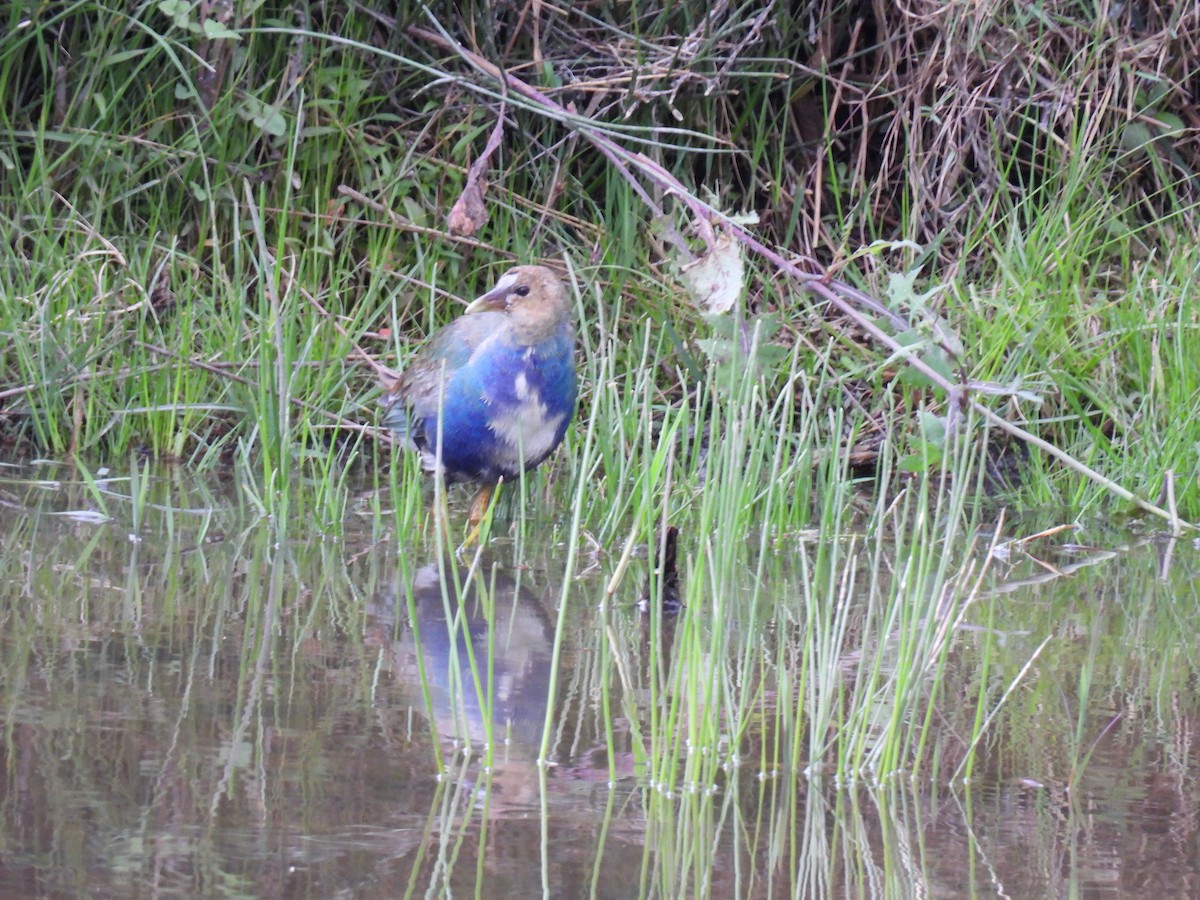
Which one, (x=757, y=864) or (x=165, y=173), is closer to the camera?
(x=757, y=864)

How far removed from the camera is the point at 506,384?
4234mm

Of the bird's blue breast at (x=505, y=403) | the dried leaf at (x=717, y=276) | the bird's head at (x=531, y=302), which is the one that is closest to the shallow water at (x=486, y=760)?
the dried leaf at (x=717, y=276)

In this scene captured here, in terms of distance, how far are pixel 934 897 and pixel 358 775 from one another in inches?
28.7

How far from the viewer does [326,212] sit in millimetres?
5781

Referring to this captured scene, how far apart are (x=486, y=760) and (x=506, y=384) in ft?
7.03

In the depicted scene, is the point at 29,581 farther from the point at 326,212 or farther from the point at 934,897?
the point at 326,212

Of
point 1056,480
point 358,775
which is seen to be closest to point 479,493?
point 1056,480

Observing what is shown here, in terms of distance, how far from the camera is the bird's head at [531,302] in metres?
4.29

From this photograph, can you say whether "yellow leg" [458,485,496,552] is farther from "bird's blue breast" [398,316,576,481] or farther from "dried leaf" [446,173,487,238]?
"dried leaf" [446,173,487,238]

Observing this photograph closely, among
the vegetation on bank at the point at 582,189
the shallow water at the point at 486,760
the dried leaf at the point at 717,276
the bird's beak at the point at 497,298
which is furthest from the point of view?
the vegetation on bank at the point at 582,189

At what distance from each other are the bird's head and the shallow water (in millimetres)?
1027

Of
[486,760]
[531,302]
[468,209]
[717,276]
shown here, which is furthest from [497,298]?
[486,760]

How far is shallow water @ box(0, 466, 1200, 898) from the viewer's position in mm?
1862

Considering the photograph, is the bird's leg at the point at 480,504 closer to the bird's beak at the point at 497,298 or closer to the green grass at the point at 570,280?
the green grass at the point at 570,280
